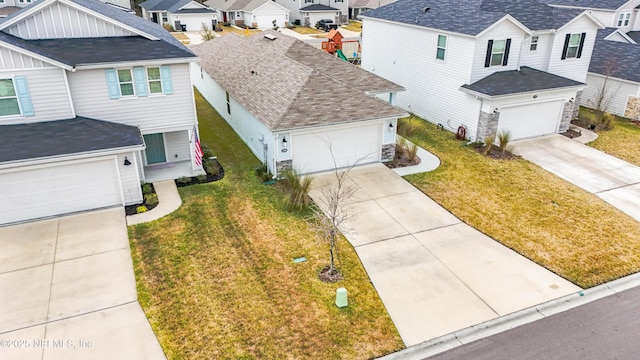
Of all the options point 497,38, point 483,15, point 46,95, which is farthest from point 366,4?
point 46,95

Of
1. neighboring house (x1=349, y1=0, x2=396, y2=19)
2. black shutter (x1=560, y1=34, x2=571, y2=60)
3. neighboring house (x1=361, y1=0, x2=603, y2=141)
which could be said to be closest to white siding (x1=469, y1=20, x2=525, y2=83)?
neighboring house (x1=361, y1=0, x2=603, y2=141)

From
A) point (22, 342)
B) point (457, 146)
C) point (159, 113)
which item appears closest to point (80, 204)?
point (159, 113)

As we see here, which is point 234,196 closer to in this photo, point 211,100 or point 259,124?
point 259,124

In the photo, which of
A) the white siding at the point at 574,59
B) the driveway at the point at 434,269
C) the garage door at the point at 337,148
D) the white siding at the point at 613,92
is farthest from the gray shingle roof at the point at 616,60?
the driveway at the point at 434,269

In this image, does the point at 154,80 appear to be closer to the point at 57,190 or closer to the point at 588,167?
the point at 57,190

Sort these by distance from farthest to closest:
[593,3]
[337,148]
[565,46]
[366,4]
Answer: [366,4]
[593,3]
[565,46]
[337,148]

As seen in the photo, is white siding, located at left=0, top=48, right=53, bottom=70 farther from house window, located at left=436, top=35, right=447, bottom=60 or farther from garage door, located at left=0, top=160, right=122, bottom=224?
house window, located at left=436, top=35, right=447, bottom=60
